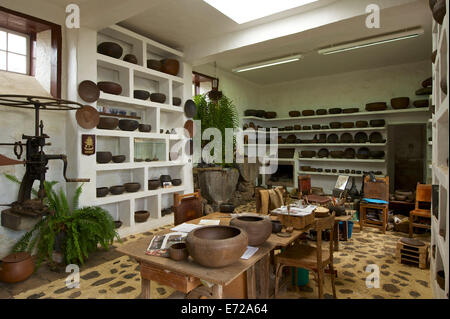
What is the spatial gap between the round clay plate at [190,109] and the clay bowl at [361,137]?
442 cm

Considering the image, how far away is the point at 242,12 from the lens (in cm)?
428

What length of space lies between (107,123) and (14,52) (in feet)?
4.90

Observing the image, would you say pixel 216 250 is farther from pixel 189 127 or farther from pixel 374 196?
pixel 374 196

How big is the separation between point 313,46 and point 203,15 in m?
2.64

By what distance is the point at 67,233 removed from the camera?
320cm

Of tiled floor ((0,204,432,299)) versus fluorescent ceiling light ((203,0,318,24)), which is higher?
fluorescent ceiling light ((203,0,318,24))

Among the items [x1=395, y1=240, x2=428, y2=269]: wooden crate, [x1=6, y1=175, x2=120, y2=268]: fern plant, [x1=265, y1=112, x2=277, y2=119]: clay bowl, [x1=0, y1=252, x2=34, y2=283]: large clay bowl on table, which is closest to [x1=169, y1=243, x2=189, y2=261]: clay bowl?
[x1=6, y1=175, x2=120, y2=268]: fern plant

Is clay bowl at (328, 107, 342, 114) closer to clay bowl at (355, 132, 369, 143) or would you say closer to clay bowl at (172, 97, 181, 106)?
clay bowl at (355, 132, 369, 143)

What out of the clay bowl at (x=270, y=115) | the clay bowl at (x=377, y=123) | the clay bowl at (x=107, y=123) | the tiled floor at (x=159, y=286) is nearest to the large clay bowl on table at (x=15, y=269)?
the tiled floor at (x=159, y=286)

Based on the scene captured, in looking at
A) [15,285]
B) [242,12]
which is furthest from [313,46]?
[15,285]

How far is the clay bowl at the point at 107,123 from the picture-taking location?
166 inches

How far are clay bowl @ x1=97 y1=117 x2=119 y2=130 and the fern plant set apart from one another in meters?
1.17

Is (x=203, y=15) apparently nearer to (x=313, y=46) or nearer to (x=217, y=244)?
(x=313, y=46)

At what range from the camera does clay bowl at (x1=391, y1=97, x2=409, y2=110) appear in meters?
6.66
